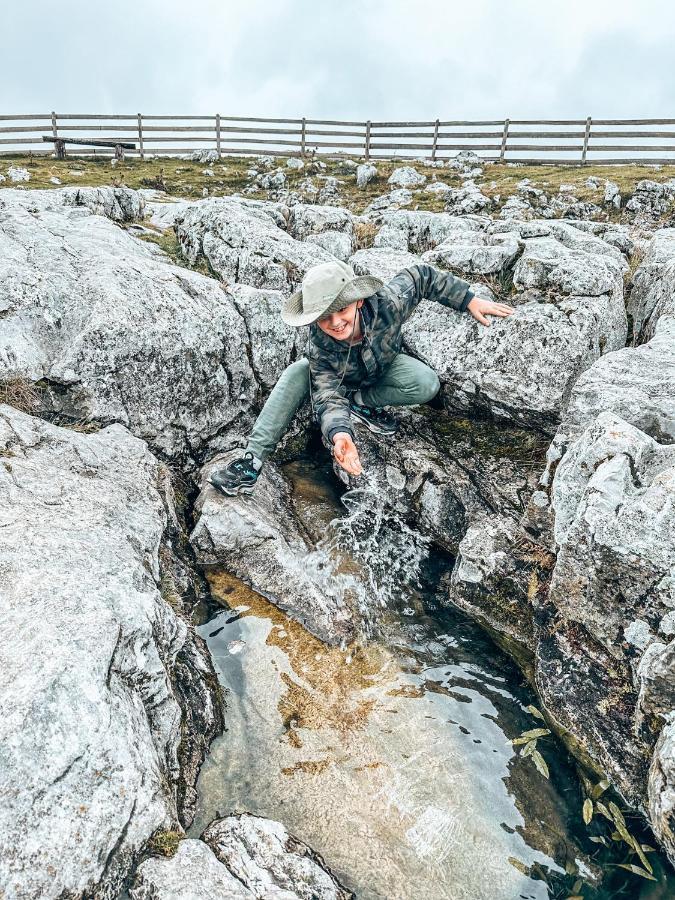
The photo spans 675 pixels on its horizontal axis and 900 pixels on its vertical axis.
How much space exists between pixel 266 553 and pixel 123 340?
3583 millimetres

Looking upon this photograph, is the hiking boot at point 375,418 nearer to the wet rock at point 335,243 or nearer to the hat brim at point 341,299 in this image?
the hat brim at point 341,299

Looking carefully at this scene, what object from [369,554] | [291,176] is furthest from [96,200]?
[291,176]

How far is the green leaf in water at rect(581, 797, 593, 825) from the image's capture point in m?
4.26

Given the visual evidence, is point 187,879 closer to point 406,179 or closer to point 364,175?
point 406,179

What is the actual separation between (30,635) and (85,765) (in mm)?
951

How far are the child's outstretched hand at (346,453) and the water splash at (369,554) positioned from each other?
133 centimetres

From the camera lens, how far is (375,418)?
7996mm

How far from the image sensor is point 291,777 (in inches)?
178

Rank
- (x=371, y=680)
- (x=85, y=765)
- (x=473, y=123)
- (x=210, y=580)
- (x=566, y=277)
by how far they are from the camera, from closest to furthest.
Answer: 1. (x=85, y=765)
2. (x=371, y=680)
3. (x=210, y=580)
4. (x=566, y=277)
5. (x=473, y=123)

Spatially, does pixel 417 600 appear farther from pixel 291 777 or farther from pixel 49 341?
pixel 49 341

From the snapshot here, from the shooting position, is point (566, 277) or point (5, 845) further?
point (566, 277)

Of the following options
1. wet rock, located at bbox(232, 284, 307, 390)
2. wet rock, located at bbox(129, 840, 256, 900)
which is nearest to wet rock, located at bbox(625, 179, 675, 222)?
wet rock, located at bbox(232, 284, 307, 390)

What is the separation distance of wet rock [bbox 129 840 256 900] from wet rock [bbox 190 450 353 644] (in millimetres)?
2480

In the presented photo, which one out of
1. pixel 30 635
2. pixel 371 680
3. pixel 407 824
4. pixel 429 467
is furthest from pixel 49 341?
pixel 407 824
